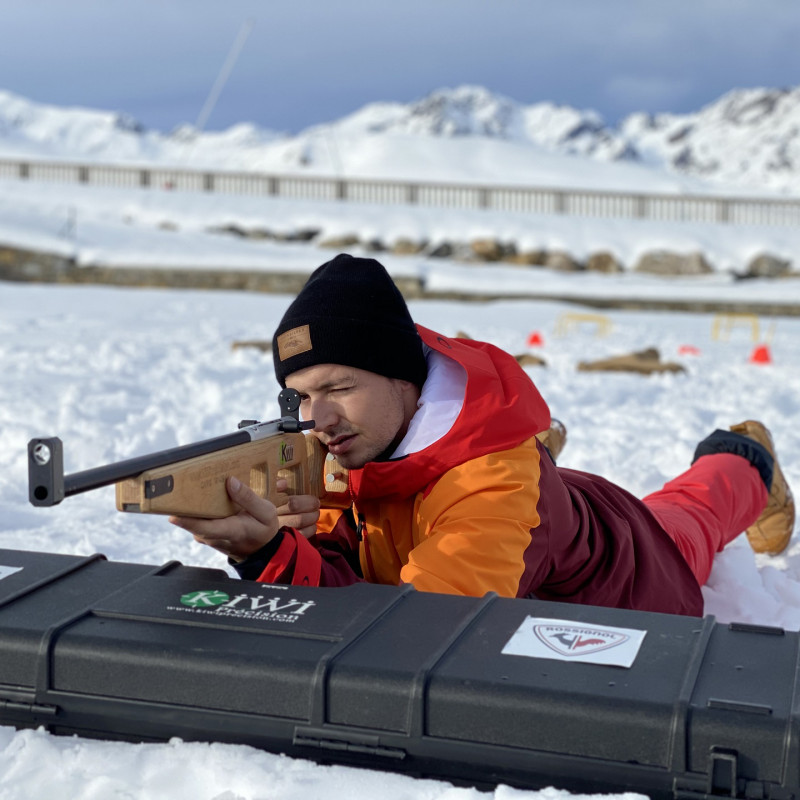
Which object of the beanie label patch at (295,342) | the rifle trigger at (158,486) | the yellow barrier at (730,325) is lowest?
the yellow barrier at (730,325)

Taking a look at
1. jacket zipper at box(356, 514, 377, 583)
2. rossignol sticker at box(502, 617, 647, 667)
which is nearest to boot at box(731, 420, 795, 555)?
jacket zipper at box(356, 514, 377, 583)

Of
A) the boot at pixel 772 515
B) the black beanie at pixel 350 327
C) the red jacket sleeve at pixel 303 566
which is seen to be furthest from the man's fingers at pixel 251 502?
the boot at pixel 772 515

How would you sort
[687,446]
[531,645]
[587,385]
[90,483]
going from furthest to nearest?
[587,385] → [687,446] → [531,645] → [90,483]

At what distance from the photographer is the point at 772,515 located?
3719mm

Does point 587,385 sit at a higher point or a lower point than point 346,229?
lower

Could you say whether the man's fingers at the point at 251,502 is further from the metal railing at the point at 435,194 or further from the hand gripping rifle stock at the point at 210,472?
the metal railing at the point at 435,194

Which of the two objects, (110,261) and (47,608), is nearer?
(47,608)

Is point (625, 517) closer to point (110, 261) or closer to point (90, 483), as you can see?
point (90, 483)

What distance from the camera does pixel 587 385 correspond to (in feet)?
25.2

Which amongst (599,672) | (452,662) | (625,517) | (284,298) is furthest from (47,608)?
(284,298)

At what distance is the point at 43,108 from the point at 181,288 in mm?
172798

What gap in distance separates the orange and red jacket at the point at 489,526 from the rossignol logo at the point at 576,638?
0.34 meters

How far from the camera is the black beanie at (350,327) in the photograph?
2.34m

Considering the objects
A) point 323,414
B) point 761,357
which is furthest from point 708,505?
point 761,357
